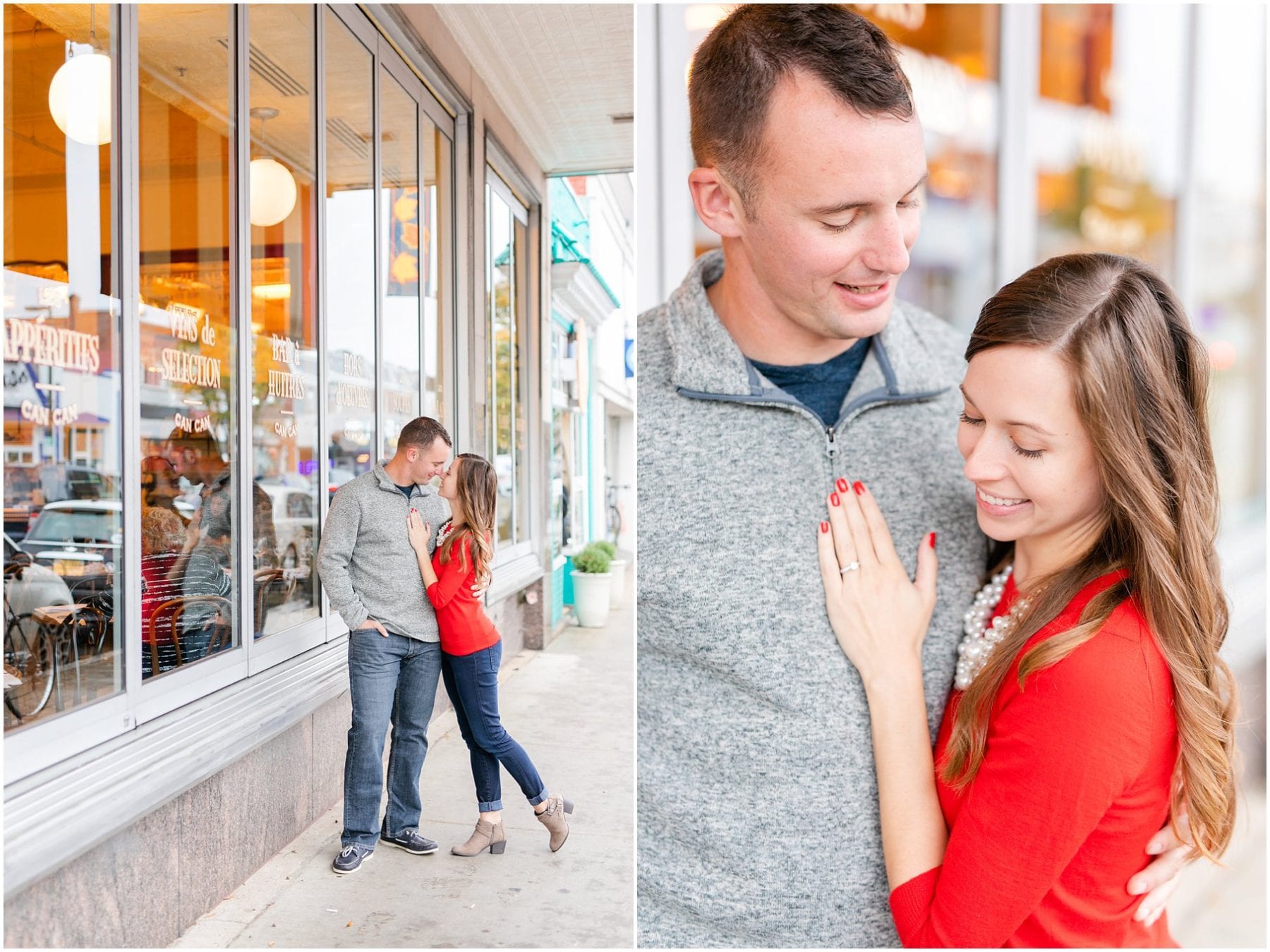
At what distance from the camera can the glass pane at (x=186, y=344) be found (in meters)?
1.50

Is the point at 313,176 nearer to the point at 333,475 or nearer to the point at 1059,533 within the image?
the point at 333,475

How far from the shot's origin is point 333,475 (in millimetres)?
1560

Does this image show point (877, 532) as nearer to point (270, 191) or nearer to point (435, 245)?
point (435, 245)

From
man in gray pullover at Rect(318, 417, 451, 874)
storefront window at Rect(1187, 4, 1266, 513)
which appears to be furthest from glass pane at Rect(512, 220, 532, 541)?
storefront window at Rect(1187, 4, 1266, 513)

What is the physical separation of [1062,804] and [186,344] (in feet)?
4.99

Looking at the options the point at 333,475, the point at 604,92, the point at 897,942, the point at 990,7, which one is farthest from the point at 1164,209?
the point at 333,475

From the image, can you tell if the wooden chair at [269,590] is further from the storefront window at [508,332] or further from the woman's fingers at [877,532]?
the woman's fingers at [877,532]

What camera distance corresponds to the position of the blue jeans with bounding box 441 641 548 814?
145 cm

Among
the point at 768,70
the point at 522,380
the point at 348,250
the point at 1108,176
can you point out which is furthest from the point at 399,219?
the point at 1108,176

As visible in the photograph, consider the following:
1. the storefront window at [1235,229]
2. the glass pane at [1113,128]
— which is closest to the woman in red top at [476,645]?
the glass pane at [1113,128]

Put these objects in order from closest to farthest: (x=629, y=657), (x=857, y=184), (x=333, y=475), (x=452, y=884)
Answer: (x=857, y=184) → (x=452, y=884) → (x=333, y=475) → (x=629, y=657)

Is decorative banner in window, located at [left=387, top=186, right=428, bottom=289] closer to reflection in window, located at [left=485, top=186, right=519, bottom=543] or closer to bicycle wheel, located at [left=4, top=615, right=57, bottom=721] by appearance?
reflection in window, located at [left=485, top=186, right=519, bottom=543]

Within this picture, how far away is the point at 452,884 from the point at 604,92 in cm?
137

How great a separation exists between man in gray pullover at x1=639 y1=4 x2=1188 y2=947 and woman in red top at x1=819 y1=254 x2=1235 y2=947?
0.07 meters
